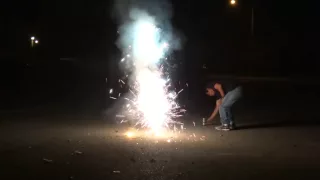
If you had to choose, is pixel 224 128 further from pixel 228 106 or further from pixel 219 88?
pixel 219 88

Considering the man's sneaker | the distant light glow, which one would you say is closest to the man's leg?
the man's sneaker

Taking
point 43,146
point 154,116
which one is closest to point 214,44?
point 154,116

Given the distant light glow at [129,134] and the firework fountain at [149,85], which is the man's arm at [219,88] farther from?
the distant light glow at [129,134]

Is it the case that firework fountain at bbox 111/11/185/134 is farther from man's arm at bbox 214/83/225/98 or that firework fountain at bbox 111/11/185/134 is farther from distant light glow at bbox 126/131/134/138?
man's arm at bbox 214/83/225/98

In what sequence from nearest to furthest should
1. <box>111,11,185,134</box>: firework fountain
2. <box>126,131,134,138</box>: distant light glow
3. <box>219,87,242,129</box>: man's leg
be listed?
<box>126,131,134,138</box>: distant light glow < <box>219,87,242,129</box>: man's leg < <box>111,11,185,134</box>: firework fountain

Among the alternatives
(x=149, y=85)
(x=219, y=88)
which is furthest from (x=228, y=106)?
(x=149, y=85)

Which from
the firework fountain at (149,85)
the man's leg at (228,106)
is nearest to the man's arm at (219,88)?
the man's leg at (228,106)

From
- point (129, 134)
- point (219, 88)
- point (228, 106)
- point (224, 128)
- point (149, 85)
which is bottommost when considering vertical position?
point (129, 134)

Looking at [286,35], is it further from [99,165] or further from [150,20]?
[99,165]

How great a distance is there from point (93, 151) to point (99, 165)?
1361mm

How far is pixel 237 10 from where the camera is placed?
6388 cm

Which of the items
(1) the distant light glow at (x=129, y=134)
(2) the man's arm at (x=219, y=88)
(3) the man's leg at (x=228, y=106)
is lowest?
(1) the distant light glow at (x=129, y=134)

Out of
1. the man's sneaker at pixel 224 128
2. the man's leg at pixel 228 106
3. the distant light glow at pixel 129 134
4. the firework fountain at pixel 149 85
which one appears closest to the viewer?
the distant light glow at pixel 129 134

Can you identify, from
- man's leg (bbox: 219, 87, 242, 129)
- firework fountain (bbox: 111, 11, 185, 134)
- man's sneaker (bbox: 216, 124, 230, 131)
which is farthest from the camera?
firework fountain (bbox: 111, 11, 185, 134)
